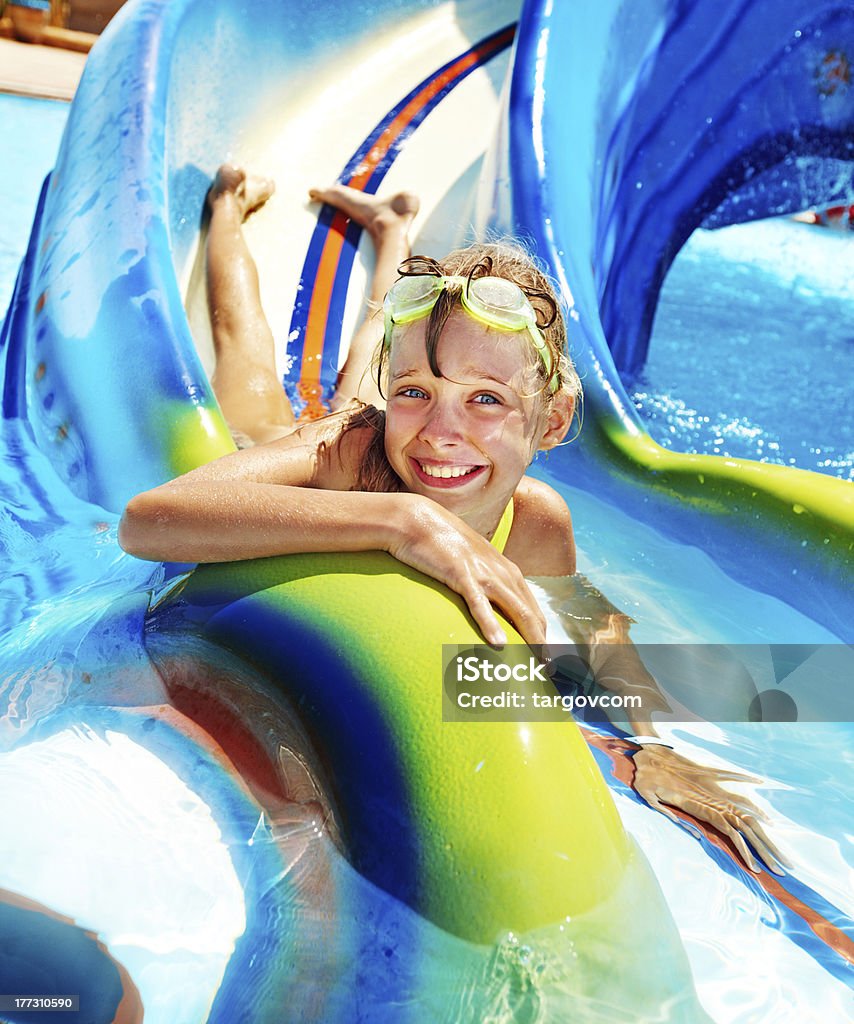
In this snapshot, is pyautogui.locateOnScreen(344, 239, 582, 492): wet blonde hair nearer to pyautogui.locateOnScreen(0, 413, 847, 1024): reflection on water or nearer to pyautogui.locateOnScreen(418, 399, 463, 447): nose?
pyautogui.locateOnScreen(418, 399, 463, 447): nose

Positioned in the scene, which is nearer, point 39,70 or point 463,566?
point 463,566

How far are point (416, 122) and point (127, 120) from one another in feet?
4.29

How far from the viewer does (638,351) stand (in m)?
3.69

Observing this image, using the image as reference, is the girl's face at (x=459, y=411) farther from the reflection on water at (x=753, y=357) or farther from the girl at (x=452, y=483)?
the reflection on water at (x=753, y=357)

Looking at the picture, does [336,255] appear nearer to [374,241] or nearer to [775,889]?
[374,241]

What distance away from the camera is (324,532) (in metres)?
1.24

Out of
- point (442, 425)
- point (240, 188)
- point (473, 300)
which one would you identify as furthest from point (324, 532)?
point (240, 188)

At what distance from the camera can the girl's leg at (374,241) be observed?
8.98 feet

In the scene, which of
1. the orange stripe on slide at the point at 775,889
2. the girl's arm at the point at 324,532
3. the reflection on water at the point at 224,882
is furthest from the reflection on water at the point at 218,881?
the orange stripe on slide at the point at 775,889

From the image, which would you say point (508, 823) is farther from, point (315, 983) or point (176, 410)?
point (176, 410)

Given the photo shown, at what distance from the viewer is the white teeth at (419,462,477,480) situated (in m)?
1.52

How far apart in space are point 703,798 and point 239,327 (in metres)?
1.72

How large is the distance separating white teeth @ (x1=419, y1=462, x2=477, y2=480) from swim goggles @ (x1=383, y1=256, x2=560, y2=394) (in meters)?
0.21

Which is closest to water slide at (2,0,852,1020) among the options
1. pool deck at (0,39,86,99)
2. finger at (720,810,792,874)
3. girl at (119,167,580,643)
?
girl at (119,167,580,643)
